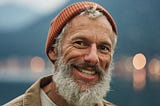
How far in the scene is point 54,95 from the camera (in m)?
2.08

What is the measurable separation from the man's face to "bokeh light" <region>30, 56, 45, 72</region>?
2.82 m

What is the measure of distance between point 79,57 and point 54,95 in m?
0.23

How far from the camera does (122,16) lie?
5.73m

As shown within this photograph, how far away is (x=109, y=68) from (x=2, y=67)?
3497 mm

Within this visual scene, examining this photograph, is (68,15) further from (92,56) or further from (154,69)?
(154,69)

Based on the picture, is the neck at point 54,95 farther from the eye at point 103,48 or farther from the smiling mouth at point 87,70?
the eye at point 103,48

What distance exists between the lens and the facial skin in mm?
1965

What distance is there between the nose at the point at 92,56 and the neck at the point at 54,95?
234mm

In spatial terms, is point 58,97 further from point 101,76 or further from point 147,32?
point 147,32

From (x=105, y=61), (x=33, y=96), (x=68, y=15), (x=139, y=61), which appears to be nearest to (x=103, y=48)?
(x=105, y=61)

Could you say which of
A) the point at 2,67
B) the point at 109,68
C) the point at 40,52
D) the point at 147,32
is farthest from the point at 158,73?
the point at 109,68

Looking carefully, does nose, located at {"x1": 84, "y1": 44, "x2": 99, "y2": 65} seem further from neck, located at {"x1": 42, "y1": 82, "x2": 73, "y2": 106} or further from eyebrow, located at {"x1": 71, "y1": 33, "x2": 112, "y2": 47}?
neck, located at {"x1": 42, "y1": 82, "x2": 73, "y2": 106}

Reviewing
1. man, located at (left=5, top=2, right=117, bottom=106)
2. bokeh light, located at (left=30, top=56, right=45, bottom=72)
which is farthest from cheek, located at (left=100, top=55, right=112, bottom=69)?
bokeh light, located at (left=30, top=56, right=45, bottom=72)

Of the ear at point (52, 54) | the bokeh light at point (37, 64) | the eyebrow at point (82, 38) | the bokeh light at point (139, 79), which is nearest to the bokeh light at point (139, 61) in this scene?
the bokeh light at point (139, 79)
